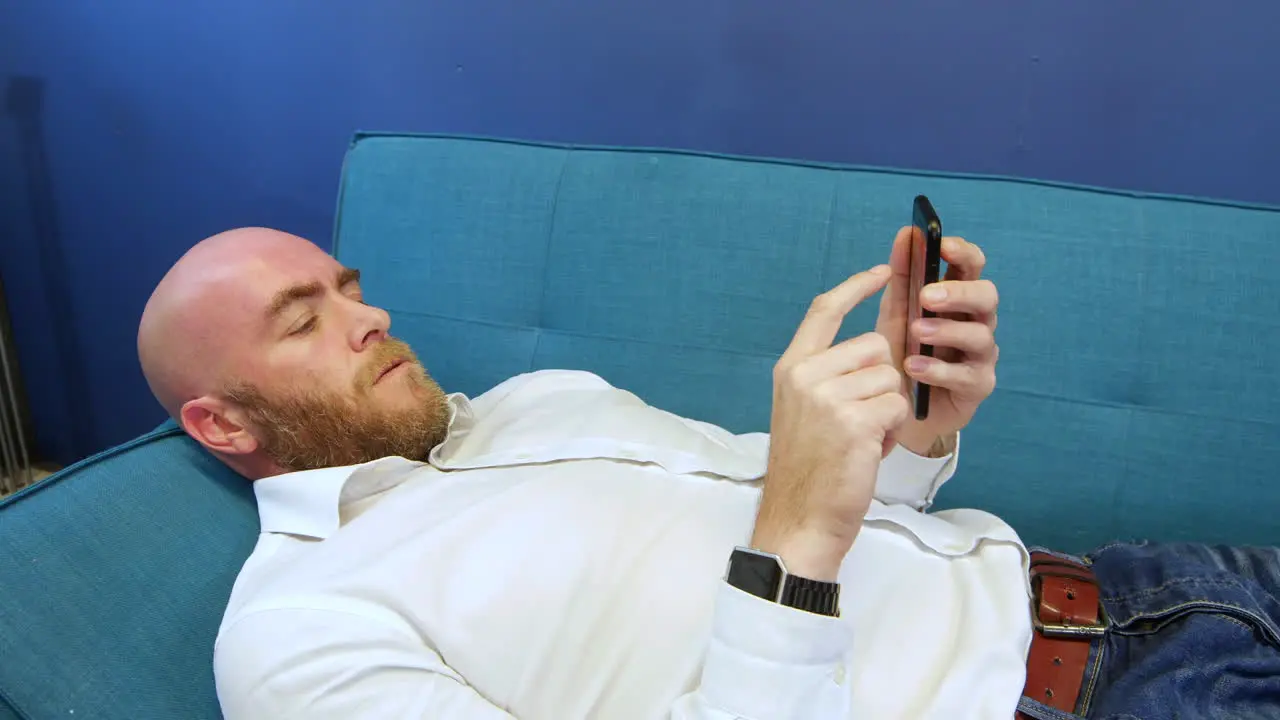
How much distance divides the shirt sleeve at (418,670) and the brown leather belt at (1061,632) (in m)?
0.27

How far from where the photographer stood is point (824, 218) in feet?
3.95

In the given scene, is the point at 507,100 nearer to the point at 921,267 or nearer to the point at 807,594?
the point at 921,267

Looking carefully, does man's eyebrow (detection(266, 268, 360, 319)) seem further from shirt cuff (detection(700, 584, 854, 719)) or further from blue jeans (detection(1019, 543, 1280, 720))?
blue jeans (detection(1019, 543, 1280, 720))

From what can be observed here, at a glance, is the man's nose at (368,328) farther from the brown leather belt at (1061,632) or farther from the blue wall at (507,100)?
the brown leather belt at (1061,632)

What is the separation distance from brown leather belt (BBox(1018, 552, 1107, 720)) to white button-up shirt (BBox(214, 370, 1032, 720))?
0.10ft

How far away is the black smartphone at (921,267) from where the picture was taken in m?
0.74

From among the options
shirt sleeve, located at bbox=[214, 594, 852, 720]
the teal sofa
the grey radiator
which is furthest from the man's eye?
the grey radiator

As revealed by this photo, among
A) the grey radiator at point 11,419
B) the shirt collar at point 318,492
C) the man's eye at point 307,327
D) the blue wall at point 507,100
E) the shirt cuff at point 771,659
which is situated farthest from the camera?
the grey radiator at point 11,419

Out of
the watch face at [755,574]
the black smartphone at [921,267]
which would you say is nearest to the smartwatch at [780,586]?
the watch face at [755,574]

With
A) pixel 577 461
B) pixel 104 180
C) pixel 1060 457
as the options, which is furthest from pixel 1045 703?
pixel 104 180

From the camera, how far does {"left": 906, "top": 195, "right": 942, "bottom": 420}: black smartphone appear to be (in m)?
0.74

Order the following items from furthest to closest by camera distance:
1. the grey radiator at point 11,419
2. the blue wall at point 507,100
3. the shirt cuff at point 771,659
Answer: the grey radiator at point 11,419
the blue wall at point 507,100
the shirt cuff at point 771,659

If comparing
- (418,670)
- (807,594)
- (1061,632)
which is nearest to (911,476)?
(1061,632)

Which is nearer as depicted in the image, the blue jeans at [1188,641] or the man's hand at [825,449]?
the man's hand at [825,449]
